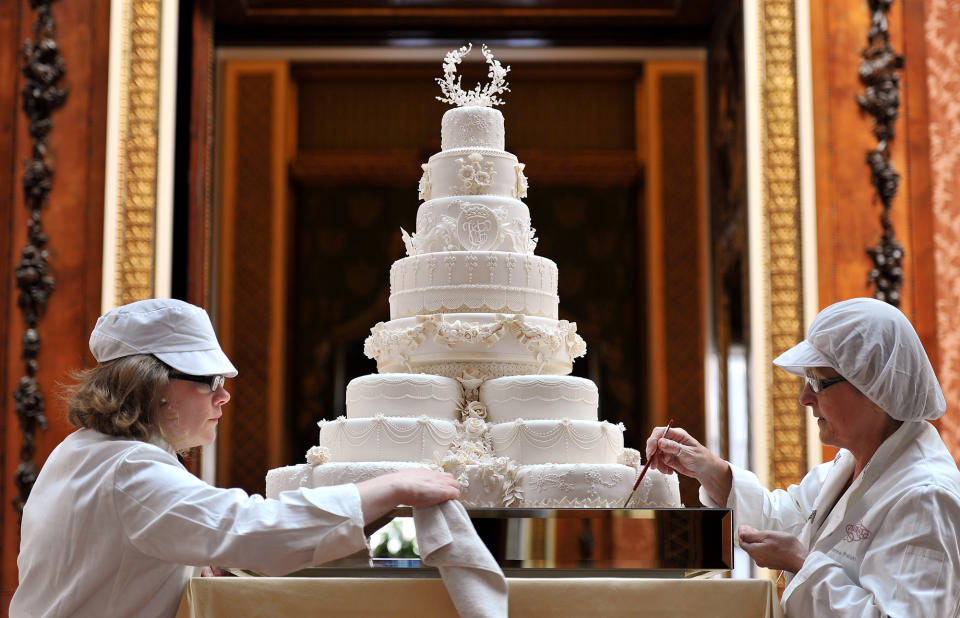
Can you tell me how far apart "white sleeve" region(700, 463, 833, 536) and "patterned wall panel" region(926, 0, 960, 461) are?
11.8 feet

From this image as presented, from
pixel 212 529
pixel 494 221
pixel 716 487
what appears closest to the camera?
pixel 212 529

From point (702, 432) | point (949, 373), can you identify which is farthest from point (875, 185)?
point (702, 432)

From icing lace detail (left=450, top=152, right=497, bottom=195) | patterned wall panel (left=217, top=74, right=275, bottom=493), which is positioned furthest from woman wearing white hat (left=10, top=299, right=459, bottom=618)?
patterned wall panel (left=217, top=74, right=275, bottom=493)

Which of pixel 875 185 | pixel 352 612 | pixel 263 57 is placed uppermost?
pixel 263 57

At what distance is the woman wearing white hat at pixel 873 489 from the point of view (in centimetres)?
238

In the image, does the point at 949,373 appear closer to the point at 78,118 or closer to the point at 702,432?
the point at 702,432

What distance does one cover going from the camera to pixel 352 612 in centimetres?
243

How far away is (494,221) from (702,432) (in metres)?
5.74

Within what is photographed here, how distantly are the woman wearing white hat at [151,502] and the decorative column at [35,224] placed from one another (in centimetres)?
427

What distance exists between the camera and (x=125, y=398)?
97.7 inches

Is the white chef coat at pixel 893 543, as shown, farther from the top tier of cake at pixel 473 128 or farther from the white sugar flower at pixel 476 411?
the top tier of cake at pixel 473 128

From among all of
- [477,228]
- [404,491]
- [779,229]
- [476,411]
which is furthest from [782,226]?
[404,491]

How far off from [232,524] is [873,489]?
1.39 metres

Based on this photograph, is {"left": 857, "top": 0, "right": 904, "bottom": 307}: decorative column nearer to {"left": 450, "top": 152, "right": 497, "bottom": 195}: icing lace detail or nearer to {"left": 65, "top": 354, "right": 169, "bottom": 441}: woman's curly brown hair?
{"left": 450, "top": 152, "right": 497, "bottom": 195}: icing lace detail
